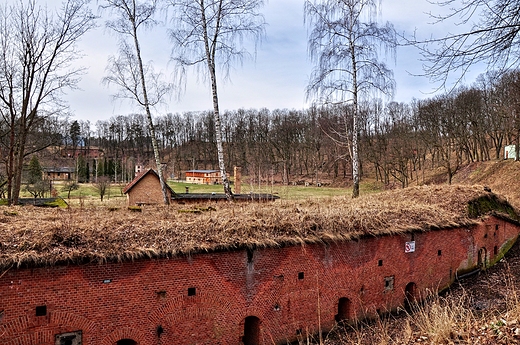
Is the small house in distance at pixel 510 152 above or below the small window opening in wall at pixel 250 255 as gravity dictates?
above

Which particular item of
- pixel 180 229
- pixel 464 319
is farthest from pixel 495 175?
pixel 180 229

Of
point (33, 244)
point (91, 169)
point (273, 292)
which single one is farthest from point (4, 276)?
point (91, 169)

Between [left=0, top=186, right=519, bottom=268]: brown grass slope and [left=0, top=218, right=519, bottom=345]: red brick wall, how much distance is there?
24cm

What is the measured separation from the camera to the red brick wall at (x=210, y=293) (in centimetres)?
627

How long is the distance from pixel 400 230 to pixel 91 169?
5770 centimetres

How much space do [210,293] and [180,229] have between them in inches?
59.2

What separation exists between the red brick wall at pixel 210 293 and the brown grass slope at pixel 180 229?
0.24 metres

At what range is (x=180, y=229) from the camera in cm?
776

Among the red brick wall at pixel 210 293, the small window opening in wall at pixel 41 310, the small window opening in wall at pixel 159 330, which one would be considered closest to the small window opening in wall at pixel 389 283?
the red brick wall at pixel 210 293

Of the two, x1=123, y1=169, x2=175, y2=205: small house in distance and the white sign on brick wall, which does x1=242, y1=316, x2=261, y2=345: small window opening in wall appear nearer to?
the white sign on brick wall

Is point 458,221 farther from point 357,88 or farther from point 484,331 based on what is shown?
point 484,331

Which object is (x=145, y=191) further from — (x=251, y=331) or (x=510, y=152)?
(x=510, y=152)

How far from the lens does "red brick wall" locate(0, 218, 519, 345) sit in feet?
20.6

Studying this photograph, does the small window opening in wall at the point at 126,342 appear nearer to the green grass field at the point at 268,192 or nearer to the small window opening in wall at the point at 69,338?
the small window opening in wall at the point at 69,338
